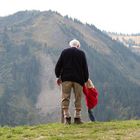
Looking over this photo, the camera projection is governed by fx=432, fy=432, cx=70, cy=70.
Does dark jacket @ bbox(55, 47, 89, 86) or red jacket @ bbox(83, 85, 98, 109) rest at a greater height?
dark jacket @ bbox(55, 47, 89, 86)

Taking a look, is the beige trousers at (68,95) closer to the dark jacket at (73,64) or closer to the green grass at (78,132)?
the dark jacket at (73,64)

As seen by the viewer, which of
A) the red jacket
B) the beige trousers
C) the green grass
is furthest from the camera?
the red jacket

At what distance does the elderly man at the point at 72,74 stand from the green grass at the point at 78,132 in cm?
90

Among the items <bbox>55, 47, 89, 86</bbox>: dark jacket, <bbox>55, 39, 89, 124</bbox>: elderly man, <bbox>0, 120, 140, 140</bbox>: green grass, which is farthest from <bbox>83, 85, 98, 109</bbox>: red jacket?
<bbox>0, 120, 140, 140</bbox>: green grass

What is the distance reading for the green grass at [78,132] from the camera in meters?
13.5

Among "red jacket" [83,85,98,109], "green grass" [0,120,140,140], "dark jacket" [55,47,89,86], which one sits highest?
"dark jacket" [55,47,89,86]

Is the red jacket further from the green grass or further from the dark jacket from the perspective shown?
the green grass

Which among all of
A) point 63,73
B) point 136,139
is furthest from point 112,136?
point 63,73

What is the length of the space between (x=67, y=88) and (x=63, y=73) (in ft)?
2.29

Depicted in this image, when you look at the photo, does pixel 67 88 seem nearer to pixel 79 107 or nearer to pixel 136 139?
pixel 79 107

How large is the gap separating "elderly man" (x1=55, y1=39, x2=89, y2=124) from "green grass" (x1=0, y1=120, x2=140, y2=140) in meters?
0.90

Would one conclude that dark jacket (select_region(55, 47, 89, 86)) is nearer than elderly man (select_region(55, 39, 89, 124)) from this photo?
No

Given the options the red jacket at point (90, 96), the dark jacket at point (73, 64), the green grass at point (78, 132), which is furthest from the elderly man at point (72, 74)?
the green grass at point (78, 132)

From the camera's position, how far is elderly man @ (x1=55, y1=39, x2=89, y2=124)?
677 inches
